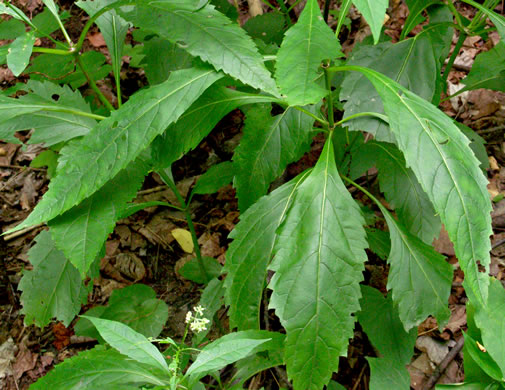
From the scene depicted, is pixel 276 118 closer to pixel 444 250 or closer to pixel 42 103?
pixel 42 103

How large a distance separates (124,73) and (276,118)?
1859mm

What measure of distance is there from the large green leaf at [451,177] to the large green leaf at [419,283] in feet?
1.23

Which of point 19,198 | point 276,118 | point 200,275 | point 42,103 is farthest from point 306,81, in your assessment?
point 19,198

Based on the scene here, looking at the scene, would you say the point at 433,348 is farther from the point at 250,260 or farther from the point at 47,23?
the point at 47,23

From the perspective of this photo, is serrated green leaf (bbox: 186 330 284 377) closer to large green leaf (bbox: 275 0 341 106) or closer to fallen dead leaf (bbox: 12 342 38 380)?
large green leaf (bbox: 275 0 341 106)

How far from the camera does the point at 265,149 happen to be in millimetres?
1810

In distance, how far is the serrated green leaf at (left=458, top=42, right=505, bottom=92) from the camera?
7.39ft

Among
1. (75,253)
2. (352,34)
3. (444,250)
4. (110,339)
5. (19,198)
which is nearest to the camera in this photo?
(110,339)

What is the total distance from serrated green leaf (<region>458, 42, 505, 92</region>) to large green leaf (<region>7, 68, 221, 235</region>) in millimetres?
1473

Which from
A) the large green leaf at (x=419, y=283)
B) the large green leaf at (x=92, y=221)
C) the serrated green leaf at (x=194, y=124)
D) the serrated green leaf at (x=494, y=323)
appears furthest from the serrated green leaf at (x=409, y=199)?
the large green leaf at (x=92, y=221)

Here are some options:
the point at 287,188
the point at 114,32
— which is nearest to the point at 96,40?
the point at 114,32

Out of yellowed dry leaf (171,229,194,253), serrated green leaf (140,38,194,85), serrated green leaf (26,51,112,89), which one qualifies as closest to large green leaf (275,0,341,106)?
serrated green leaf (140,38,194,85)

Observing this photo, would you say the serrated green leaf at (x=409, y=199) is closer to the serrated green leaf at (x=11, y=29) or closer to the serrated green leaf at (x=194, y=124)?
the serrated green leaf at (x=194, y=124)

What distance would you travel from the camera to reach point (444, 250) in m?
2.62
